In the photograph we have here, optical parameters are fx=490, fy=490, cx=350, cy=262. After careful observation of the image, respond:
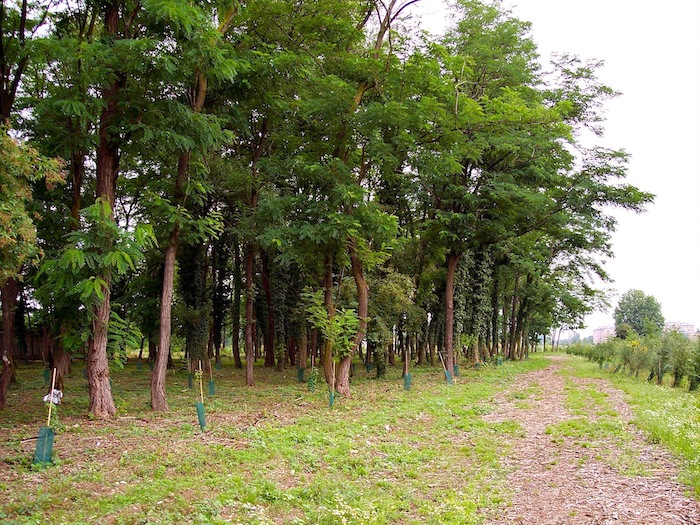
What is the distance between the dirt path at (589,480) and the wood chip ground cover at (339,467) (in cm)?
2

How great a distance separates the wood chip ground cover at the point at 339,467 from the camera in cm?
528

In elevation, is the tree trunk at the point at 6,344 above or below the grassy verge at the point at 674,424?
above

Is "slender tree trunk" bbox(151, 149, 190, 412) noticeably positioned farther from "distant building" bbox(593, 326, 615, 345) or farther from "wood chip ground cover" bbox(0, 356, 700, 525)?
"distant building" bbox(593, 326, 615, 345)

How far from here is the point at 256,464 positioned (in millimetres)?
6805

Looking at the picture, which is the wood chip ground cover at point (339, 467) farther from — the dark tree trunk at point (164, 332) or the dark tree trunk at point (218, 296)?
the dark tree trunk at point (218, 296)

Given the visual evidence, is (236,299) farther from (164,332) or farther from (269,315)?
(164,332)

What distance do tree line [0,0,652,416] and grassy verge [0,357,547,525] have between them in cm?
160

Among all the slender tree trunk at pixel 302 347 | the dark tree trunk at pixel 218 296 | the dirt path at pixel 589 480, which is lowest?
the dirt path at pixel 589 480

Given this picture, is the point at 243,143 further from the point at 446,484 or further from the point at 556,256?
the point at 556,256

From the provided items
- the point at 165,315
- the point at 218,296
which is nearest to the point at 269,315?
the point at 218,296

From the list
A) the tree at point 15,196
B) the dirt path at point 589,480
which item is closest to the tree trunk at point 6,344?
the tree at point 15,196

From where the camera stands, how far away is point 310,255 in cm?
1368

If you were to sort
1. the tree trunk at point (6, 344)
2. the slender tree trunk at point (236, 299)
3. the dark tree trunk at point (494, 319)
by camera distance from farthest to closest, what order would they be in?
1. the dark tree trunk at point (494, 319)
2. the slender tree trunk at point (236, 299)
3. the tree trunk at point (6, 344)

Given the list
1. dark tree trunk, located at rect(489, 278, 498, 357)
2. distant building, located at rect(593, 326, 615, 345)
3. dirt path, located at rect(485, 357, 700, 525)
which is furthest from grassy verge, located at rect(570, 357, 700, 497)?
distant building, located at rect(593, 326, 615, 345)
